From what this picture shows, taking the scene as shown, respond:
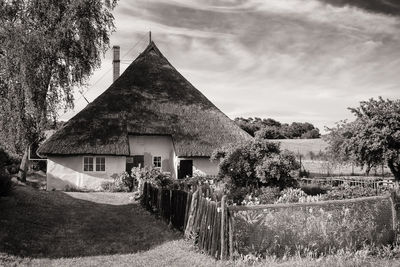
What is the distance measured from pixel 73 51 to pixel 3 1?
14.8 ft

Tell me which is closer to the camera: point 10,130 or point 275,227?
point 275,227

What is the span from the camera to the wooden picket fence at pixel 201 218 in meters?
7.50

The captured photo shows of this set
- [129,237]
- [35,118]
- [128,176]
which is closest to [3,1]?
[35,118]

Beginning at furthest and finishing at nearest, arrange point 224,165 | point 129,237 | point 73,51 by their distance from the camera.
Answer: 1. point 73,51
2. point 224,165
3. point 129,237

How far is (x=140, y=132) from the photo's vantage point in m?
23.5

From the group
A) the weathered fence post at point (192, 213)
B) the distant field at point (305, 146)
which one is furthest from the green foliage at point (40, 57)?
the distant field at point (305, 146)

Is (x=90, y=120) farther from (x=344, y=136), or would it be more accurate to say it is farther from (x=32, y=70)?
(x=344, y=136)

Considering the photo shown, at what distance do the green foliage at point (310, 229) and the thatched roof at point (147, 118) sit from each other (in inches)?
611

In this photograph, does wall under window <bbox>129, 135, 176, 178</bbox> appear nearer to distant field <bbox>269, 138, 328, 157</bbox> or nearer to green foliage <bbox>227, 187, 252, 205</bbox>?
green foliage <bbox>227, 187, 252, 205</bbox>

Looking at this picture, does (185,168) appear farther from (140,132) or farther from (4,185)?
(4,185)

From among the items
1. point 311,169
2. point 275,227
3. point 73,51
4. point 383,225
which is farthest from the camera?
point 311,169

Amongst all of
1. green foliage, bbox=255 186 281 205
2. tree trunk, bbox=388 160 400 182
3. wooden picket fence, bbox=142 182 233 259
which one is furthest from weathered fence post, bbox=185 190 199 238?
tree trunk, bbox=388 160 400 182

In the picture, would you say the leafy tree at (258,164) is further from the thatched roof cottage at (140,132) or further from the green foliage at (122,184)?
the thatched roof cottage at (140,132)

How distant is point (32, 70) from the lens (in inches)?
830
